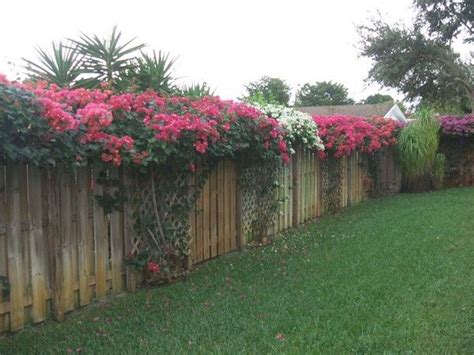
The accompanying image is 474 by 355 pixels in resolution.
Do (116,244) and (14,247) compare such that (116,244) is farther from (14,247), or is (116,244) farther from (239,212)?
(239,212)

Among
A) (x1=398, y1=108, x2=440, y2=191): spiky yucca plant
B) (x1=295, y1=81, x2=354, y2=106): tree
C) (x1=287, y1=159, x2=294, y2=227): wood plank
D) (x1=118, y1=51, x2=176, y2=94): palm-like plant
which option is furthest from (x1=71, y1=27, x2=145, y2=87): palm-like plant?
(x1=295, y1=81, x2=354, y2=106): tree

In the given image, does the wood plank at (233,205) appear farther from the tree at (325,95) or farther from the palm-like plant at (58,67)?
the tree at (325,95)

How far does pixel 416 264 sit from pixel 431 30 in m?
17.2

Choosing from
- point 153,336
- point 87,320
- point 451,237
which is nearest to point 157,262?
point 87,320

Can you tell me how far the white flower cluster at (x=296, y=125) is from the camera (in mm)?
8125

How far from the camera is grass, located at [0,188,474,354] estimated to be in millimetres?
3625

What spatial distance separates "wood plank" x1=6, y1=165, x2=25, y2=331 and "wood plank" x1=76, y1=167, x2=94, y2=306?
0.62m

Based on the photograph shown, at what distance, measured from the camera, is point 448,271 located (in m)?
5.52

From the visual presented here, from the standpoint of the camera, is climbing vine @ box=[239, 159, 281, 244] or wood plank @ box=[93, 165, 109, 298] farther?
climbing vine @ box=[239, 159, 281, 244]

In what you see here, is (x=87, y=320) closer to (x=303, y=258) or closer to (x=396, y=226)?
(x=303, y=258)

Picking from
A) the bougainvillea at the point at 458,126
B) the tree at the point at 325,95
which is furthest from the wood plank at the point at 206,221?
the tree at the point at 325,95

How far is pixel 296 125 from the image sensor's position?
28.2ft

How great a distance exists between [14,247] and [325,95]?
5510cm

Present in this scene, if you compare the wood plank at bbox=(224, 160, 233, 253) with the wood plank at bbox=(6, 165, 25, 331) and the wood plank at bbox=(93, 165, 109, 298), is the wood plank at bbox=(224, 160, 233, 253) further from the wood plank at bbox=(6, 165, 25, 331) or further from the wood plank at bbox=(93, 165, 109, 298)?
the wood plank at bbox=(6, 165, 25, 331)
